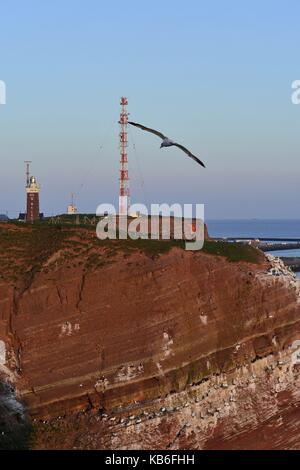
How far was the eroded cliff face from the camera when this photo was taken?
29.4m

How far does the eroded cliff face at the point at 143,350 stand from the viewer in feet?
96.3

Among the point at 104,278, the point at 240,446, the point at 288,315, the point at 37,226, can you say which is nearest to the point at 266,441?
the point at 240,446

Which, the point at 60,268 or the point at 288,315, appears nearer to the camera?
the point at 60,268

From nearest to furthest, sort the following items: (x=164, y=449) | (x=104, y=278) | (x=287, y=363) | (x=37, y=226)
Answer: (x=164, y=449) < (x=104, y=278) < (x=287, y=363) < (x=37, y=226)

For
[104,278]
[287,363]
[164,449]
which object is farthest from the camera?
[287,363]

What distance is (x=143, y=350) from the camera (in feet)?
99.7

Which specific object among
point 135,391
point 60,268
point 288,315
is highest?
point 60,268

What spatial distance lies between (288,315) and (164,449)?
28.8 ft

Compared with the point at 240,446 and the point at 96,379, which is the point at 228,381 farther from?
the point at 96,379

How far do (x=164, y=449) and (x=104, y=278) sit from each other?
6882 millimetres

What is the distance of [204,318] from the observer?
31938 mm

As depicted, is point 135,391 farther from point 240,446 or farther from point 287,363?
point 287,363

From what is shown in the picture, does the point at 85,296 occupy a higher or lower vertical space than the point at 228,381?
higher

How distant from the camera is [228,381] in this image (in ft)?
104
